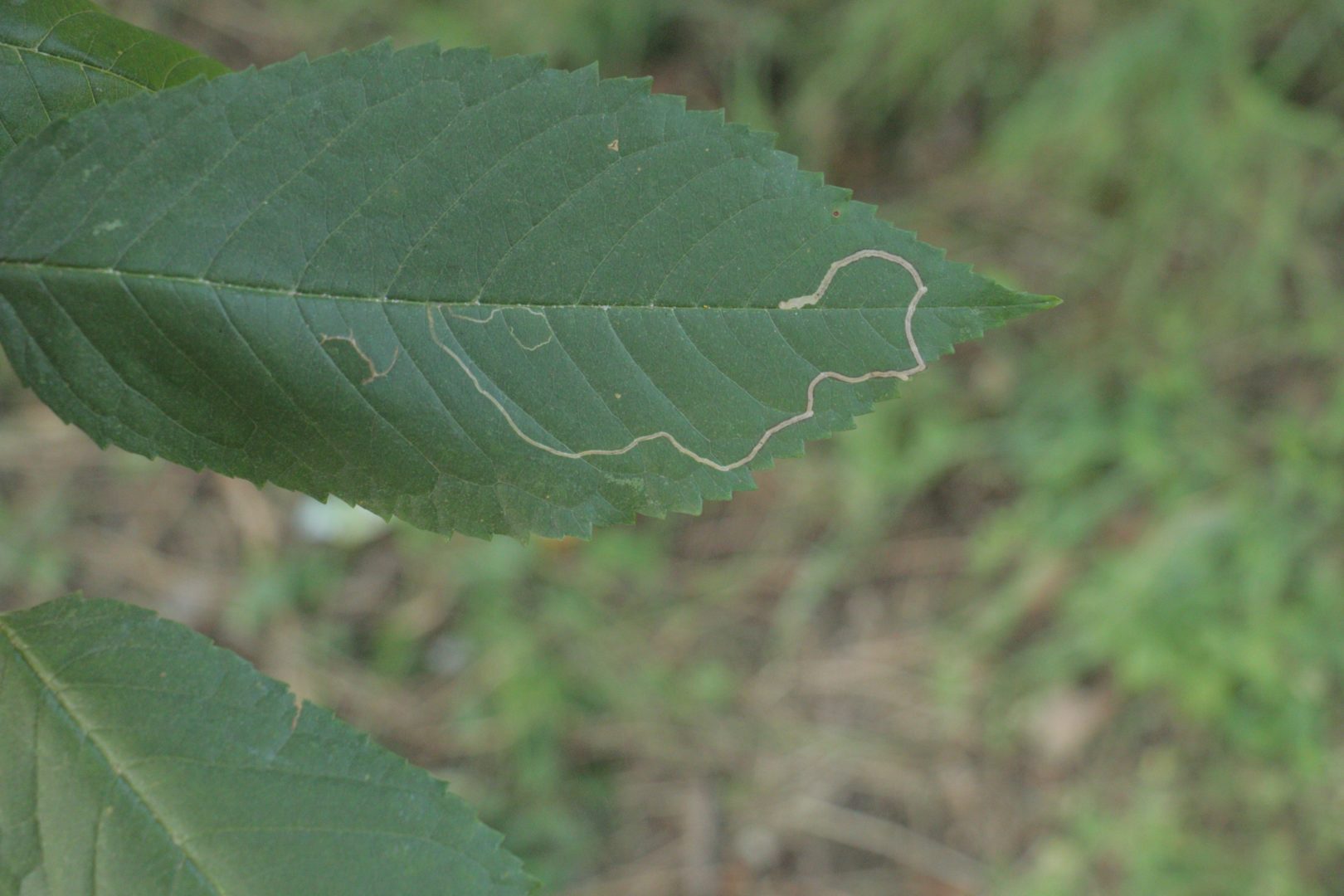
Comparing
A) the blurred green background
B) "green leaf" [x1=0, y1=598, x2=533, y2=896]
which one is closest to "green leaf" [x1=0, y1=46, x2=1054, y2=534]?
"green leaf" [x1=0, y1=598, x2=533, y2=896]

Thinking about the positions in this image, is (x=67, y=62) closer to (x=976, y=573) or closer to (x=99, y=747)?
(x=99, y=747)

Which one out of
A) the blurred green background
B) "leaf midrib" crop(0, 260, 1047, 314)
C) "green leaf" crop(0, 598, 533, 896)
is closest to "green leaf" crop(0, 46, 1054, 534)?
"leaf midrib" crop(0, 260, 1047, 314)

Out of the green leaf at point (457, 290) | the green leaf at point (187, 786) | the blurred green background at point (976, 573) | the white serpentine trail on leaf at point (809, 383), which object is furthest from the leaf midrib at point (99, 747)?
the blurred green background at point (976, 573)

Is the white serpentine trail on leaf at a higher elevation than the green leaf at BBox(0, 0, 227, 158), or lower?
lower

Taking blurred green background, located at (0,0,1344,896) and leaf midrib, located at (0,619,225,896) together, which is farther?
blurred green background, located at (0,0,1344,896)

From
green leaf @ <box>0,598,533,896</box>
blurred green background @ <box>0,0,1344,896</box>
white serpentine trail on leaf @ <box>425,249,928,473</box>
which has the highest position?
white serpentine trail on leaf @ <box>425,249,928,473</box>

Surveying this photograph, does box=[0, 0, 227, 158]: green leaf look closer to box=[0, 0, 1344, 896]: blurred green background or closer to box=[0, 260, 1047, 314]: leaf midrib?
box=[0, 260, 1047, 314]: leaf midrib

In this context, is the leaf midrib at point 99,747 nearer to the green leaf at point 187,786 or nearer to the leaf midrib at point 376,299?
the green leaf at point 187,786
